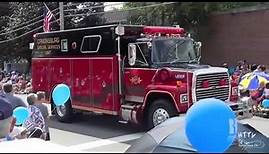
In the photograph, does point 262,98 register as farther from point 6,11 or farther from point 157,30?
point 6,11

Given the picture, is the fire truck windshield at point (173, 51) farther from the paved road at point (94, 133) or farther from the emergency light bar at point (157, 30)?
the paved road at point (94, 133)

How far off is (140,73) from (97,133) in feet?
6.82

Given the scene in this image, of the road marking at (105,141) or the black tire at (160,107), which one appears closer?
the road marking at (105,141)

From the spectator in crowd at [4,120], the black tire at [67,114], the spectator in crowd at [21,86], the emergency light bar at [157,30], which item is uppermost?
the emergency light bar at [157,30]

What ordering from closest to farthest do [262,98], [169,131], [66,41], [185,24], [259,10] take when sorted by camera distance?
[169,131] < [66,41] < [262,98] < [259,10] < [185,24]

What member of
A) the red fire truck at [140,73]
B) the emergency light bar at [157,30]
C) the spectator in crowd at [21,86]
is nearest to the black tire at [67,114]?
A: the red fire truck at [140,73]

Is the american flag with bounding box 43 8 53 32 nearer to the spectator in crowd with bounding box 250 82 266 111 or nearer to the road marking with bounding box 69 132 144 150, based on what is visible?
the spectator in crowd with bounding box 250 82 266 111

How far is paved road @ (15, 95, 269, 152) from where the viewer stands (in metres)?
11.5

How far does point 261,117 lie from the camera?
16.1 metres

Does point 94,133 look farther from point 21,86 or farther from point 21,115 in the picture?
point 21,86

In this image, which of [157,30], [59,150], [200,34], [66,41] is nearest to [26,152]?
[59,150]

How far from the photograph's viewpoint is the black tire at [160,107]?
12130 millimetres

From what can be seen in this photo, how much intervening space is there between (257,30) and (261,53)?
5.61ft

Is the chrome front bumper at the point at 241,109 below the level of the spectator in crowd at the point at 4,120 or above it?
below
